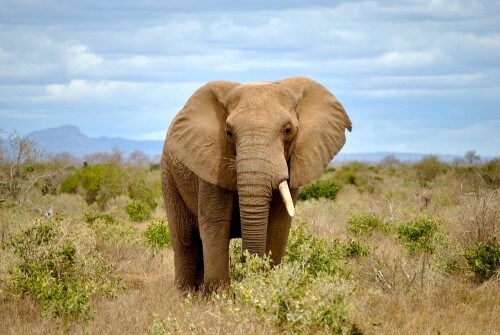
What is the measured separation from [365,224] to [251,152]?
760 centimetres

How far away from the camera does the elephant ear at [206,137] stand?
8094 millimetres

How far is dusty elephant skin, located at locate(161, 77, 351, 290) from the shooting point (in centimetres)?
757

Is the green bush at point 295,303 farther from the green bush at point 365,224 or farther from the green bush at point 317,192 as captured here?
the green bush at point 317,192

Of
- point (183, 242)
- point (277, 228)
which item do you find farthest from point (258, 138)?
point (183, 242)

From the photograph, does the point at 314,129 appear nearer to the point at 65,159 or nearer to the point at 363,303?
the point at 363,303

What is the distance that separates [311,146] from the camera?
8172mm

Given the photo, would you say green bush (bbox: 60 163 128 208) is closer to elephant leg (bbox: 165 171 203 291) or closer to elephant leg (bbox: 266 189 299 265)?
elephant leg (bbox: 165 171 203 291)

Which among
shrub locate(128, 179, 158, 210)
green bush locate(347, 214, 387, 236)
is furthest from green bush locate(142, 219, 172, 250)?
shrub locate(128, 179, 158, 210)

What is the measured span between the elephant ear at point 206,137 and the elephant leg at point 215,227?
0.70 feet

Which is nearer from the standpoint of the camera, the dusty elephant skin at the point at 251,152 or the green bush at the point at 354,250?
the dusty elephant skin at the point at 251,152

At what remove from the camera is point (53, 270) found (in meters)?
8.54

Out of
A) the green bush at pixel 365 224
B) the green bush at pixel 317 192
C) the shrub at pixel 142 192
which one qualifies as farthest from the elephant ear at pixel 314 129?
the green bush at pixel 317 192

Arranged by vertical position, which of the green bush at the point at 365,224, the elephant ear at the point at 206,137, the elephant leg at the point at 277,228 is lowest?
the green bush at the point at 365,224

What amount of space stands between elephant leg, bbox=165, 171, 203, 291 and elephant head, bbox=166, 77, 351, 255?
1.31 meters
